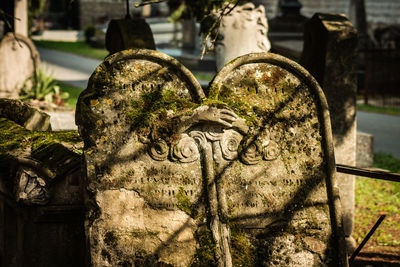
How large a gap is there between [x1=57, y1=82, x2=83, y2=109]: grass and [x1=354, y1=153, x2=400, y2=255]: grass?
6.16 meters

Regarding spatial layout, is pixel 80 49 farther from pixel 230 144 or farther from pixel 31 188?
pixel 230 144

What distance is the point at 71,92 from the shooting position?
13.0 metres

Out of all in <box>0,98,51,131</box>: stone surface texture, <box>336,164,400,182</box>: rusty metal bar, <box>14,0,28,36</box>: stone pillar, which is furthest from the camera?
<box>14,0,28,36</box>: stone pillar

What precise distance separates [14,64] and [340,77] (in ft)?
24.9

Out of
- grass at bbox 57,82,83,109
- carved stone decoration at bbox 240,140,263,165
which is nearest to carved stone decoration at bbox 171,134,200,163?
carved stone decoration at bbox 240,140,263,165

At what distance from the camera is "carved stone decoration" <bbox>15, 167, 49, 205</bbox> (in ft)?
12.2

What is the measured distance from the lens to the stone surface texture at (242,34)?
844cm

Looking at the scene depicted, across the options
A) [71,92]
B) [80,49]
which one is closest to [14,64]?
[71,92]

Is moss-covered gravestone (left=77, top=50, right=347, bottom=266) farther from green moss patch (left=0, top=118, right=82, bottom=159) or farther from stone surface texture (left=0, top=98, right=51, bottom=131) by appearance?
stone surface texture (left=0, top=98, right=51, bottom=131)

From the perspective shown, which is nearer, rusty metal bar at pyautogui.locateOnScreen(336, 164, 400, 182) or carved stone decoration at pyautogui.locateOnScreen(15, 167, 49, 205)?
carved stone decoration at pyautogui.locateOnScreen(15, 167, 49, 205)

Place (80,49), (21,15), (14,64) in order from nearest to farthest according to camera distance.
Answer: (14,64) < (21,15) < (80,49)

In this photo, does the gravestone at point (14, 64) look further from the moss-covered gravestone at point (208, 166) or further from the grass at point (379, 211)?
the moss-covered gravestone at point (208, 166)

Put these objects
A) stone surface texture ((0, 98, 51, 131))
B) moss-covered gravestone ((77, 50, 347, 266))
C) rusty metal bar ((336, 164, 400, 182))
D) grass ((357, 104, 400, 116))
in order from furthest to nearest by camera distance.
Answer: grass ((357, 104, 400, 116))
stone surface texture ((0, 98, 51, 131))
rusty metal bar ((336, 164, 400, 182))
moss-covered gravestone ((77, 50, 347, 266))

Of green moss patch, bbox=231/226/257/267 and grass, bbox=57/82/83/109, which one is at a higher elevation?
green moss patch, bbox=231/226/257/267
